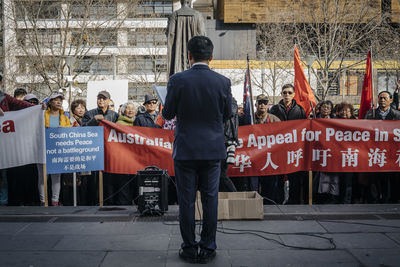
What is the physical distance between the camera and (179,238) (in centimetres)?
546

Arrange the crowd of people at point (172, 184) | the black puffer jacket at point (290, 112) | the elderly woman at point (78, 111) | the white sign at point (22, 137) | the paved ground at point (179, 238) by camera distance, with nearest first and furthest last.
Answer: the paved ground at point (179, 238)
the white sign at point (22, 137)
the crowd of people at point (172, 184)
the black puffer jacket at point (290, 112)
the elderly woman at point (78, 111)

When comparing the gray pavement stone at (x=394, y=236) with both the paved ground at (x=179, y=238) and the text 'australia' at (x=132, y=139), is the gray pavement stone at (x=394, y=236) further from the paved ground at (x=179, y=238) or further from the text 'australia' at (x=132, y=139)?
the text 'australia' at (x=132, y=139)

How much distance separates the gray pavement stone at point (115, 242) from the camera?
5082 mm

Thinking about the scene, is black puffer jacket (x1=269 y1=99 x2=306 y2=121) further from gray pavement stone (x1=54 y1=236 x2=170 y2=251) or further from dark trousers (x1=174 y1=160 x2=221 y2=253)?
dark trousers (x1=174 y1=160 x2=221 y2=253)

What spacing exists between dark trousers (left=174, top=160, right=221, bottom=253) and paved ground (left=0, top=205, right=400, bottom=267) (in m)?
0.25

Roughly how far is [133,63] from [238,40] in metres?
12.0

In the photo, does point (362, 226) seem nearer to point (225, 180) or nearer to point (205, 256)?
point (225, 180)

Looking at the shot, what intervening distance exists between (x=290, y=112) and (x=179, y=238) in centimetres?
408

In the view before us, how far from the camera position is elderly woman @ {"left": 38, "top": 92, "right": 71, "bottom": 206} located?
7.93 meters

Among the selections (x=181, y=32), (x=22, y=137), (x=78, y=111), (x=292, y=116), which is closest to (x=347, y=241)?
(x=292, y=116)

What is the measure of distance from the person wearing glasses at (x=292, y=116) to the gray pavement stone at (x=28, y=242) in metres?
4.28

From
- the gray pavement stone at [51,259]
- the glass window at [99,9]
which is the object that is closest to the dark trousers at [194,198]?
the gray pavement stone at [51,259]

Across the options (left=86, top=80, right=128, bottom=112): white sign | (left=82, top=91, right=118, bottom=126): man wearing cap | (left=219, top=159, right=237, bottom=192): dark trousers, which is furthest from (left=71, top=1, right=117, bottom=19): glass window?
(left=219, top=159, right=237, bottom=192): dark trousers

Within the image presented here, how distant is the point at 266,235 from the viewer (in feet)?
18.4
